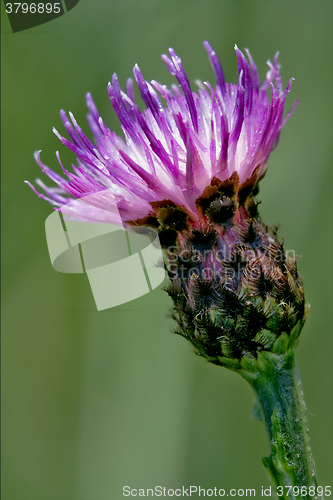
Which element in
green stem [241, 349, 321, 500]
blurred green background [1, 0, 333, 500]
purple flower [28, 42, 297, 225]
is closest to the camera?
green stem [241, 349, 321, 500]

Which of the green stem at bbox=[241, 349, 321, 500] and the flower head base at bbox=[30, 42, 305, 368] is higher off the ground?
the flower head base at bbox=[30, 42, 305, 368]

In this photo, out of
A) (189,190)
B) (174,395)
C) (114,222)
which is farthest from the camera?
(174,395)

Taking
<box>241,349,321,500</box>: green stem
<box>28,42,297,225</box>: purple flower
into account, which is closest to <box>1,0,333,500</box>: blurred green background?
<box>241,349,321,500</box>: green stem

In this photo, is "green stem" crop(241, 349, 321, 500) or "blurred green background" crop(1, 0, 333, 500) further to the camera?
"blurred green background" crop(1, 0, 333, 500)

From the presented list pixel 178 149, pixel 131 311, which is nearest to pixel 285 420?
pixel 178 149

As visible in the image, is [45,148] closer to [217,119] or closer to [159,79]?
[159,79]

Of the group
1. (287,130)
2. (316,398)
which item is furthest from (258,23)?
(316,398)

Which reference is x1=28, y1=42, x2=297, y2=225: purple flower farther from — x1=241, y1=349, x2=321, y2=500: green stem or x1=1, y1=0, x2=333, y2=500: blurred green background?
x1=1, y1=0, x2=333, y2=500: blurred green background
